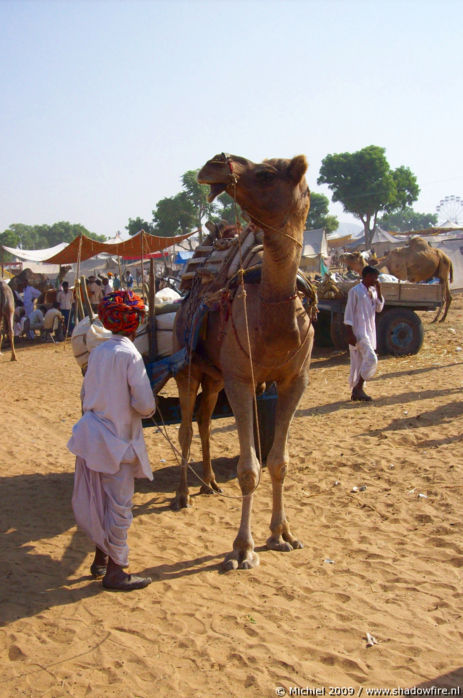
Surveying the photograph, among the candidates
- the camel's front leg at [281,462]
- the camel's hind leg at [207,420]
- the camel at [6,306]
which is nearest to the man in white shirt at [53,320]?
the camel at [6,306]

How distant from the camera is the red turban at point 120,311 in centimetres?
402

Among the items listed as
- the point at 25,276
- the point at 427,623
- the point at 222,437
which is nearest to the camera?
the point at 427,623

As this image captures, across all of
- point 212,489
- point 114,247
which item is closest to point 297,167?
point 212,489

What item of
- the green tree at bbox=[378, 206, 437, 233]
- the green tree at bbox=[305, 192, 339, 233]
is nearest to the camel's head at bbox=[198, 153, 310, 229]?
the green tree at bbox=[305, 192, 339, 233]

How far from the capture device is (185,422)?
5.88m

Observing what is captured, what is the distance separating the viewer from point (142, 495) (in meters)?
6.12

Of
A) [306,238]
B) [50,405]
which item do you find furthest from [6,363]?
[306,238]

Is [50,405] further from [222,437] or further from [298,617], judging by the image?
[298,617]

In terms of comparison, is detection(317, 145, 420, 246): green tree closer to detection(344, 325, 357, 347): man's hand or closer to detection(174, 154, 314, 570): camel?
detection(344, 325, 357, 347): man's hand

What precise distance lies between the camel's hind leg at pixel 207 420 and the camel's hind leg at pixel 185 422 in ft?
0.68

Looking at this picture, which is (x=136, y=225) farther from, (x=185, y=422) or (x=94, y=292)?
(x=185, y=422)

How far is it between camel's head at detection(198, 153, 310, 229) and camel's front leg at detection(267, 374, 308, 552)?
1.29 m

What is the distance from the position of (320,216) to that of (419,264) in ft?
171

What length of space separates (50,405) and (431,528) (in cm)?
736
